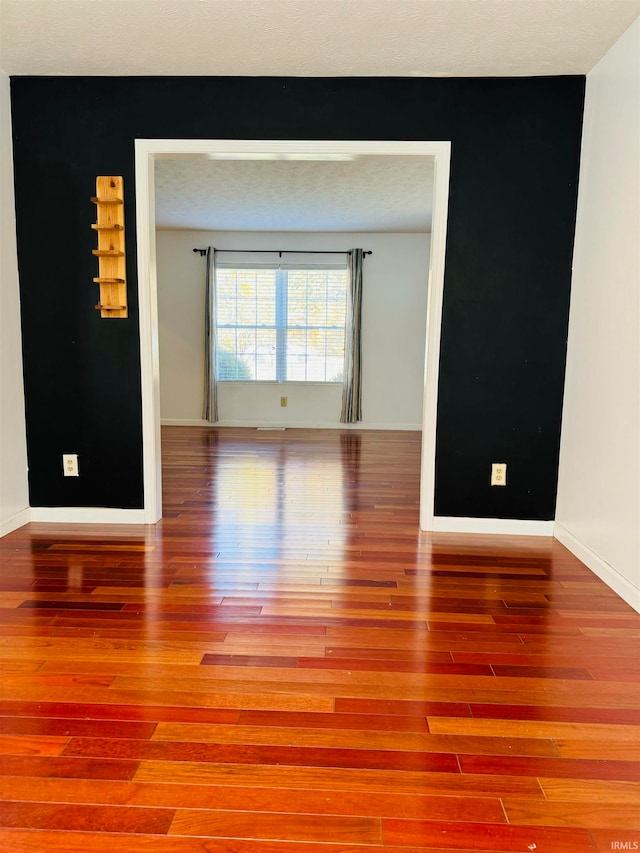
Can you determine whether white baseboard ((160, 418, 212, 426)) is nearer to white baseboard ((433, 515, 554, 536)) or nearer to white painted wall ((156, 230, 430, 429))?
white painted wall ((156, 230, 430, 429))

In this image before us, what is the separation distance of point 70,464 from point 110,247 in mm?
1287

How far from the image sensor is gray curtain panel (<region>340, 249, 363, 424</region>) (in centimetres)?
716

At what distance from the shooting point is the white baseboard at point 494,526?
3.21m

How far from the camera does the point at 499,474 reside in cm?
320

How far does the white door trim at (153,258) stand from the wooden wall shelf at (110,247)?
97 millimetres

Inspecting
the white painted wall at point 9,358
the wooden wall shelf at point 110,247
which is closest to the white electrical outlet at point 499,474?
the wooden wall shelf at point 110,247

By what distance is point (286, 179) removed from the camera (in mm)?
4863

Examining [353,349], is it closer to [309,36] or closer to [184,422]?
[184,422]

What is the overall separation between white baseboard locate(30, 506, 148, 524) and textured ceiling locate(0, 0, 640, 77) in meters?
2.42

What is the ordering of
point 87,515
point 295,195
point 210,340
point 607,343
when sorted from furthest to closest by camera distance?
1. point 210,340
2. point 295,195
3. point 87,515
4. point 607,343

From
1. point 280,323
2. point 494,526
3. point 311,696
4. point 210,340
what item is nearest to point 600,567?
point 494,526

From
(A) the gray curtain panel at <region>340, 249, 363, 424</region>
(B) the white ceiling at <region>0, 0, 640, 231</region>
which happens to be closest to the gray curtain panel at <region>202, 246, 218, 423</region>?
(A) the gray curtain panel at <region>340, 249, 363, 424</region>

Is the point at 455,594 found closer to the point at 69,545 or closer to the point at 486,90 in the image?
the point at 69,545

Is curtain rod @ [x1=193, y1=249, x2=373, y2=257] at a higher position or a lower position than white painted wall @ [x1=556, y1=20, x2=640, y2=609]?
higher
